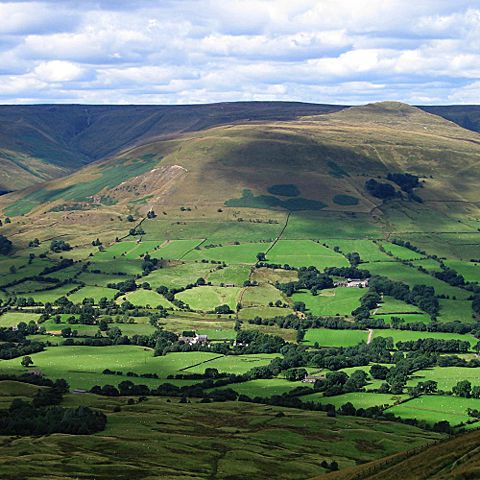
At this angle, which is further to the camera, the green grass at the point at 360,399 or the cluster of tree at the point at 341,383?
the cluster of tree at the point at 341,383

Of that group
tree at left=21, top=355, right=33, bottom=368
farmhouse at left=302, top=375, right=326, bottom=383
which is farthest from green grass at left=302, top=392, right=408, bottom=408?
tree at left=21, top=355, right=33, bottom=368

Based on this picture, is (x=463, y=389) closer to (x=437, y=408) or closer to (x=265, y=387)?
(x=437, y=408)

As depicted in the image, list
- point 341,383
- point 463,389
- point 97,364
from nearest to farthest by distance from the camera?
point 463,389
point 341,383
point 97,364

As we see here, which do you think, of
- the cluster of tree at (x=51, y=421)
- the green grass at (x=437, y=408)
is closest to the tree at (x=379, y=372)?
the green grass at (x=437, y=408)

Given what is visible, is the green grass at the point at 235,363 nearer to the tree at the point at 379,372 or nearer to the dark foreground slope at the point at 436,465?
the tree at the point at 379,372

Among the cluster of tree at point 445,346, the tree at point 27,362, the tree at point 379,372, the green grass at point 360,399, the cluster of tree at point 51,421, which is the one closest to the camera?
the cluster of tree at point 51,421

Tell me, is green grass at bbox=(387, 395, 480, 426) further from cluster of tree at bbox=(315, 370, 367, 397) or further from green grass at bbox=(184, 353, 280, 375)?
green grass at bbox=(184, 353, 280, 375)

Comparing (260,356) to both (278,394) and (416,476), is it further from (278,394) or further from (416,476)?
(416,476)

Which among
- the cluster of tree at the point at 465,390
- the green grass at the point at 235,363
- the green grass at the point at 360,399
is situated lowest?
the green grass at the point at 235,363

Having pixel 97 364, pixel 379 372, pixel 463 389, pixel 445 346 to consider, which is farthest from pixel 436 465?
pixel 445 346
